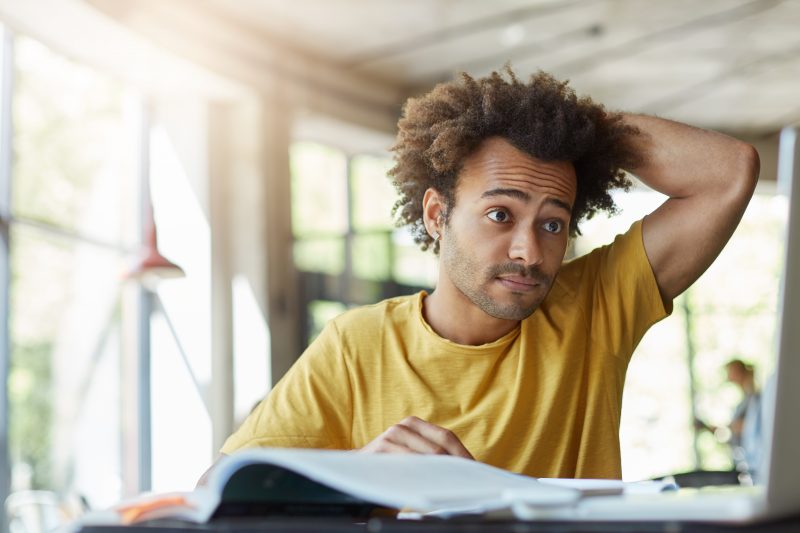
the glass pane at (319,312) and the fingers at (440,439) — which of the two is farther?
the glass pane at (319,312)

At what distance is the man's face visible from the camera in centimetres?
169

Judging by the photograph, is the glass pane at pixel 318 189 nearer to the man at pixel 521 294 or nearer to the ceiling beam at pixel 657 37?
the ceiling beam at pixel 657 37

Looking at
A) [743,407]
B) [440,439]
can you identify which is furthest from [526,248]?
[743,407]

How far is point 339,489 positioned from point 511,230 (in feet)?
3.18

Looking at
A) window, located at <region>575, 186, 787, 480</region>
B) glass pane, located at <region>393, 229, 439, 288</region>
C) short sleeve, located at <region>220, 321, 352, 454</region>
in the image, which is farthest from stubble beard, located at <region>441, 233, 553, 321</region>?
window, located at <region>575, 186, 787, 480</region>

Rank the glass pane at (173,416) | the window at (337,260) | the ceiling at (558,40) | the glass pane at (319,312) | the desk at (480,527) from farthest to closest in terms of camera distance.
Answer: the window at (337,260), the glass pane at (319,312), the glass pane at (173,416), the ceiling at (558,40), the desk at (480,527)

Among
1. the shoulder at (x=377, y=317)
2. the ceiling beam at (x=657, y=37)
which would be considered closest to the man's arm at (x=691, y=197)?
the shoulder at (x=377, y=317)

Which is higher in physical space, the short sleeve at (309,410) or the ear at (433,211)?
the ear at (433,211)

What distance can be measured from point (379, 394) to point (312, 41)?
620 cm

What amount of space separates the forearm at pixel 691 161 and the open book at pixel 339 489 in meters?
1.05

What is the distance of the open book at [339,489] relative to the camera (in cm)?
74

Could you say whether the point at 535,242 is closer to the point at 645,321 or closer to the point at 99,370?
the point at 645,321

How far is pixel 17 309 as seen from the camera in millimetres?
5477

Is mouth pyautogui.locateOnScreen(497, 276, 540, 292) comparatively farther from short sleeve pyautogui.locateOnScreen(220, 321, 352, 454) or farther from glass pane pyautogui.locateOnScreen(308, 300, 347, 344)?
glass pane pyautogui.locateOnScreen(308, 300, 347, 344)
